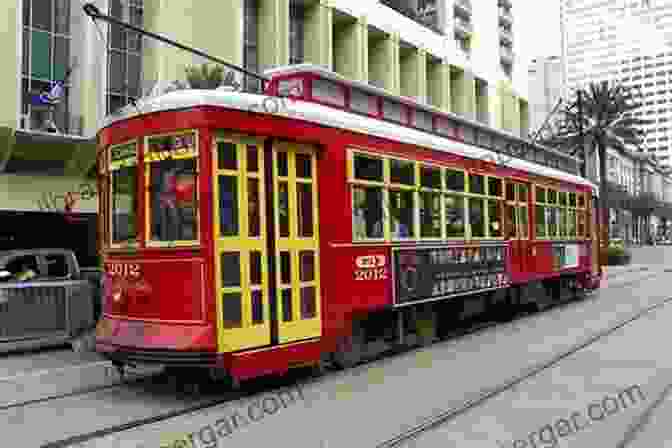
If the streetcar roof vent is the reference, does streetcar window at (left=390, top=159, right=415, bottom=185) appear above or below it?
below

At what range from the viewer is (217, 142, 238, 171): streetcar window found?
6.15 meters

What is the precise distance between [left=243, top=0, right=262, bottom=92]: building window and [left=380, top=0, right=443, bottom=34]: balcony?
32.8 feet

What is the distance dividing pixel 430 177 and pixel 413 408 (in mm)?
3882

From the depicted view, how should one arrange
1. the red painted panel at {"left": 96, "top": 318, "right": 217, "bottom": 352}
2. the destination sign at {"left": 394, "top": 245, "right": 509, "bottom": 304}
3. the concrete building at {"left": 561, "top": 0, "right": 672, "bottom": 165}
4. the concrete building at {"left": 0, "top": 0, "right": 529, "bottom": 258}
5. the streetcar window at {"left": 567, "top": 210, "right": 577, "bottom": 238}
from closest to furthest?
the red painted panel at {"left": 96, "top": 318, "right": 217, "bottom": 352}
the destination sign at {"left": 394, "top": 245, "right": 509, "bottom": 304}
the streetcar window at {"left": 567, "top": 210, "right": 577, "bottom": 238}
the concrete building at {"left": 0, "top": 0, "right": 529, "bottom": 258}
the concrete building at {"left": 561, "top": 0, "right": 672, "bottom": 165}

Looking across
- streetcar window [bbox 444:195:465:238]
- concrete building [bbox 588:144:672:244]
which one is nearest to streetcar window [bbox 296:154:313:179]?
streetcar window [bbox 444:195:465:238]

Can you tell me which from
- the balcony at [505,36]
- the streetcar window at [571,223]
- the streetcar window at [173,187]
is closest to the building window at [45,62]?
the streetcar window at [173,187]

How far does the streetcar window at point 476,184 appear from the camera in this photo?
10.1m

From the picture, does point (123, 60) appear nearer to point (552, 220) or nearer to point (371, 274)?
point (552, 220)

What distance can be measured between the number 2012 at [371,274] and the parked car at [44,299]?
545cm

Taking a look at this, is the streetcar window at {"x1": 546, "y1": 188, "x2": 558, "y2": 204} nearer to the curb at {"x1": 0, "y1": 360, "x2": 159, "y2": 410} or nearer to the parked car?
the parked car

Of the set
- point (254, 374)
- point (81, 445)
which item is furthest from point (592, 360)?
point (81, 445)

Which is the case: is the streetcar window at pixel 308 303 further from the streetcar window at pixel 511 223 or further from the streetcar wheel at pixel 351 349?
the streetcar window at pixel 511 223

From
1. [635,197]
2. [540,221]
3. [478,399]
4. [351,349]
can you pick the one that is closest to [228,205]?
[351,349]

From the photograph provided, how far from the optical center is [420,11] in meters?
45.5
